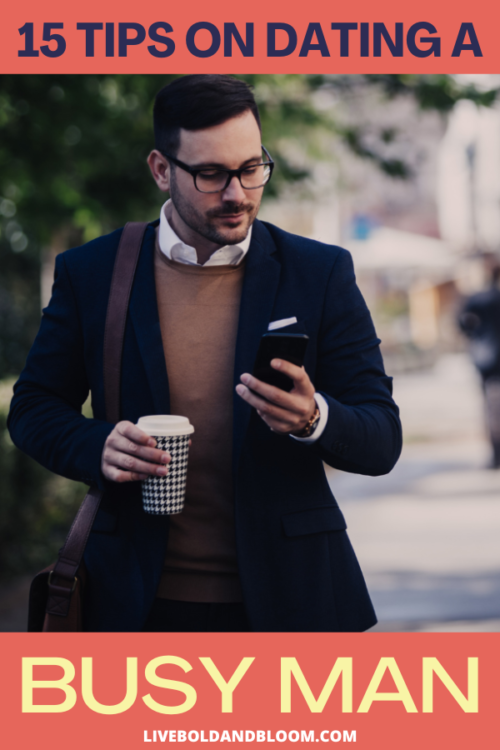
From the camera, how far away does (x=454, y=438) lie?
13383 millimetres

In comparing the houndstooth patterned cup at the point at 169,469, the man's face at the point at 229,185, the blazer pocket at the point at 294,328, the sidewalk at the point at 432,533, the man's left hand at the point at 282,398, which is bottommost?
the sidewalk at the point at 432,533

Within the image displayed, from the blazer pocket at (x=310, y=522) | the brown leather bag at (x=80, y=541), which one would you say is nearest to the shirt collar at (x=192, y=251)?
the brown leather bag at (x=80, y=541)

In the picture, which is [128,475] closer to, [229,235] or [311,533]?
[311,533]

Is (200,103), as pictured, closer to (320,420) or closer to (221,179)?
(221,179)

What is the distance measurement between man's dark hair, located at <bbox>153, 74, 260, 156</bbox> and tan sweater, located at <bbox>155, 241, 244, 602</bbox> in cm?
47

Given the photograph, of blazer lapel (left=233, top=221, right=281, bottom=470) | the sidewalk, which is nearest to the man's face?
blazer lapel (left=233, top=221, right=281, bottom=470)

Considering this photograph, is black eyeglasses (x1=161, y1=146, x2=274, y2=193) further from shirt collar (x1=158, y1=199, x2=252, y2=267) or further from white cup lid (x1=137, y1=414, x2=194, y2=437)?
white cup lid (x1=137, y1=414, x2=194, y2=437)

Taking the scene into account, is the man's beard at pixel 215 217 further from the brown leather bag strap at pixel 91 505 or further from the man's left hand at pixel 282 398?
the man's left hand at pixel 282 398

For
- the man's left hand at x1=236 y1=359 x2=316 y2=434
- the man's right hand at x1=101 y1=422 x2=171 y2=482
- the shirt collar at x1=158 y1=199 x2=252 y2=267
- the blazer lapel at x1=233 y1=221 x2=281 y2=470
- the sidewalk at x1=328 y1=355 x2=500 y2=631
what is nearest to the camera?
the man's left hand at x1=236 y1=359 x2=316 y2=434

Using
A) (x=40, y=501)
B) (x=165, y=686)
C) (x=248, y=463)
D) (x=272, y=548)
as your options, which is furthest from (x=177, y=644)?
(x=40, y=501)

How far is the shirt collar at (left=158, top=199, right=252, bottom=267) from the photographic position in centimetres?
232

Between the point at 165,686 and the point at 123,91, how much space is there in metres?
5.31

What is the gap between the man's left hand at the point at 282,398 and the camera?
190 centimetres

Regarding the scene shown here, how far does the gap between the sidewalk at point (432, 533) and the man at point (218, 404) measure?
3.19 m
